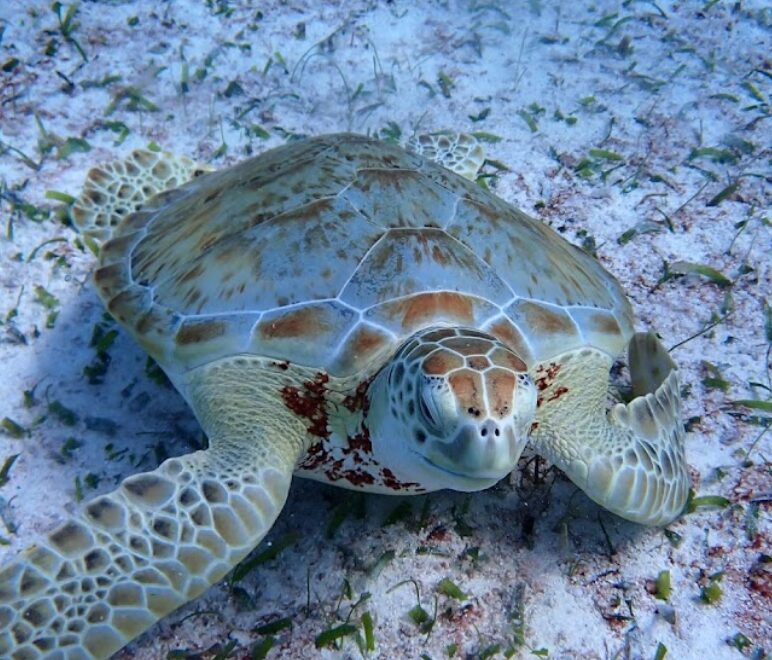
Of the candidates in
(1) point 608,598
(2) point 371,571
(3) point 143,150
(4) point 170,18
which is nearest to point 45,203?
(3) point 143,150

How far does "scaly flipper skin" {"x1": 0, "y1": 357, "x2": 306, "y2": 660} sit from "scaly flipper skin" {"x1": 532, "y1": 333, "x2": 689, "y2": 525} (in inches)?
36.9

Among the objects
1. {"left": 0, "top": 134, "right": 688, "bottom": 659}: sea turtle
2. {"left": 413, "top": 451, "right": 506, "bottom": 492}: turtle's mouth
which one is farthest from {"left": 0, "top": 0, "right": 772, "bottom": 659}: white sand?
{"left": 413, "top": 451, "right": 506, "bottom": 492}: turtle's mouth

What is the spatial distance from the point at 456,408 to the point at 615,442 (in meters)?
0.90

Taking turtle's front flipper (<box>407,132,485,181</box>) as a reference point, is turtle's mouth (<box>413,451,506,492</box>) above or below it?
above

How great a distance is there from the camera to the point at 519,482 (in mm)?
2545

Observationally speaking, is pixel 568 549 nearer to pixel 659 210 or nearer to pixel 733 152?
pixel 659 210

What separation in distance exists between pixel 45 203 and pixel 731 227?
3.68m

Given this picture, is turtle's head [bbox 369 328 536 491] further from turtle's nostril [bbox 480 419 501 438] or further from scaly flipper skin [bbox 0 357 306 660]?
scaly flipper skin [bbox 0 357 306 660]

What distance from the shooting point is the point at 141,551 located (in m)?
1.94

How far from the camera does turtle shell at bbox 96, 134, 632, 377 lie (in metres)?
2.18

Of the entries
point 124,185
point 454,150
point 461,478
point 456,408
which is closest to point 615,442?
point 461,478

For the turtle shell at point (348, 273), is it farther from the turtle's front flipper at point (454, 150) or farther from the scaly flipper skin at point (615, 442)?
the turtle's front flipper at point (454, 150)

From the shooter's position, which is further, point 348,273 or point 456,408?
point 348,273

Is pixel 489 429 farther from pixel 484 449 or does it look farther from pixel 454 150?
pixel 454 150
